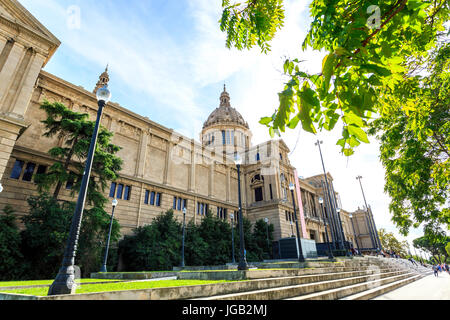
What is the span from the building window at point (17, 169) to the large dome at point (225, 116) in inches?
1661

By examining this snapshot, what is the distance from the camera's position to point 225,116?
58.2 metres

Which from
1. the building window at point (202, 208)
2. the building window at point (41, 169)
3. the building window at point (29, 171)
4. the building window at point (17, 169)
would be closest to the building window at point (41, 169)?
the building window at point (41, 169)

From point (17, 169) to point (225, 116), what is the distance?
45.4m

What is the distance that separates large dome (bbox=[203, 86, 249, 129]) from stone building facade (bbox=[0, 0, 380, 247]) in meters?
6.03

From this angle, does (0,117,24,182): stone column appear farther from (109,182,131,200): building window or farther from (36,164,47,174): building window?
(109,182,131,200): building window

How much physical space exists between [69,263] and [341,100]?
6346 millimetres

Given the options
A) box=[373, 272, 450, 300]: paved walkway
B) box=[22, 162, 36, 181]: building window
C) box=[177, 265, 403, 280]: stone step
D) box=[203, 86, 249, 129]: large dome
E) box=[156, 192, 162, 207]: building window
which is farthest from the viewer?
box=[203, 86, 249, 129]: large dome

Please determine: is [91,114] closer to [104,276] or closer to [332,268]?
[104,276]

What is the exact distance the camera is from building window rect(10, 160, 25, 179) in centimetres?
1745

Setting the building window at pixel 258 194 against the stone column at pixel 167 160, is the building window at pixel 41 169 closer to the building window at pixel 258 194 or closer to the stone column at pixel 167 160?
the stone column at pixel 167 160

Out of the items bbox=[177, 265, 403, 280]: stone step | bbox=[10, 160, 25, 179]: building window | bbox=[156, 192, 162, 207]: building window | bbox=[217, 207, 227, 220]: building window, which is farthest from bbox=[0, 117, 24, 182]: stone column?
bbox=[217, 207, 227, 220]: building window

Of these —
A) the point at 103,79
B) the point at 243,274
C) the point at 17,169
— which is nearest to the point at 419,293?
the point at 243,274

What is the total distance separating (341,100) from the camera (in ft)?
6.74

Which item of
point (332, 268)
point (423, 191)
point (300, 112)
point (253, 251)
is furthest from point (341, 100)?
point (253, 251)
